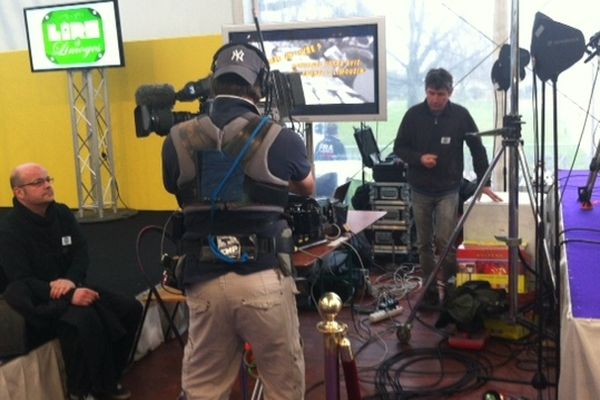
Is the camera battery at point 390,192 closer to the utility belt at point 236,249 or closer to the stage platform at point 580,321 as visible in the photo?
the stage platform at point 580,321

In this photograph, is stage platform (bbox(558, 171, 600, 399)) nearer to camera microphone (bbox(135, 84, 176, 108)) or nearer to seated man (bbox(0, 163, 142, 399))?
camera microphone (bbox(135, 84, 176, 108))

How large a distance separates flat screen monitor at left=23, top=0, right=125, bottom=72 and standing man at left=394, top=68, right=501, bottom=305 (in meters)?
3.32

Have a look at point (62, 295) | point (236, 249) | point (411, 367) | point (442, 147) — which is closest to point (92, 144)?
point (62, 295)

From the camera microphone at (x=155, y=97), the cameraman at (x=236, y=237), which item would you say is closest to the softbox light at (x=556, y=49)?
the cameraman at (x=236, y=237)

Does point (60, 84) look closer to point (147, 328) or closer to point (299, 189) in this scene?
point (147, 328)

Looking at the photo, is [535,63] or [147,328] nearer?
[535,63]

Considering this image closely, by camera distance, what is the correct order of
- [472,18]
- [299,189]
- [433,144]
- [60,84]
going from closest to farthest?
[299,189]
[433,144]
[472,18]
[60,84]

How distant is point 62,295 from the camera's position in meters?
2.71

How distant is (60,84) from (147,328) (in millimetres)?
4200

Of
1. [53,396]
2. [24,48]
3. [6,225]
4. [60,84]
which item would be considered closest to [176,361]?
[53,396]

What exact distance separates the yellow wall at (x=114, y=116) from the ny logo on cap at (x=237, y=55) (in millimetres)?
4094

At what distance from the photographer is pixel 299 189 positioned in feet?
6.55

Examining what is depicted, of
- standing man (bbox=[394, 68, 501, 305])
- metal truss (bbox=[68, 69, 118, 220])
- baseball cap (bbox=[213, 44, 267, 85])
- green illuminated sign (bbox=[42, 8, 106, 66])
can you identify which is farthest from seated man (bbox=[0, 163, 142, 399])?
green illuminated sign (bbox=[42, 8, 106, 66])

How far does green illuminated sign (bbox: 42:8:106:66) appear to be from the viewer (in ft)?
19.4
